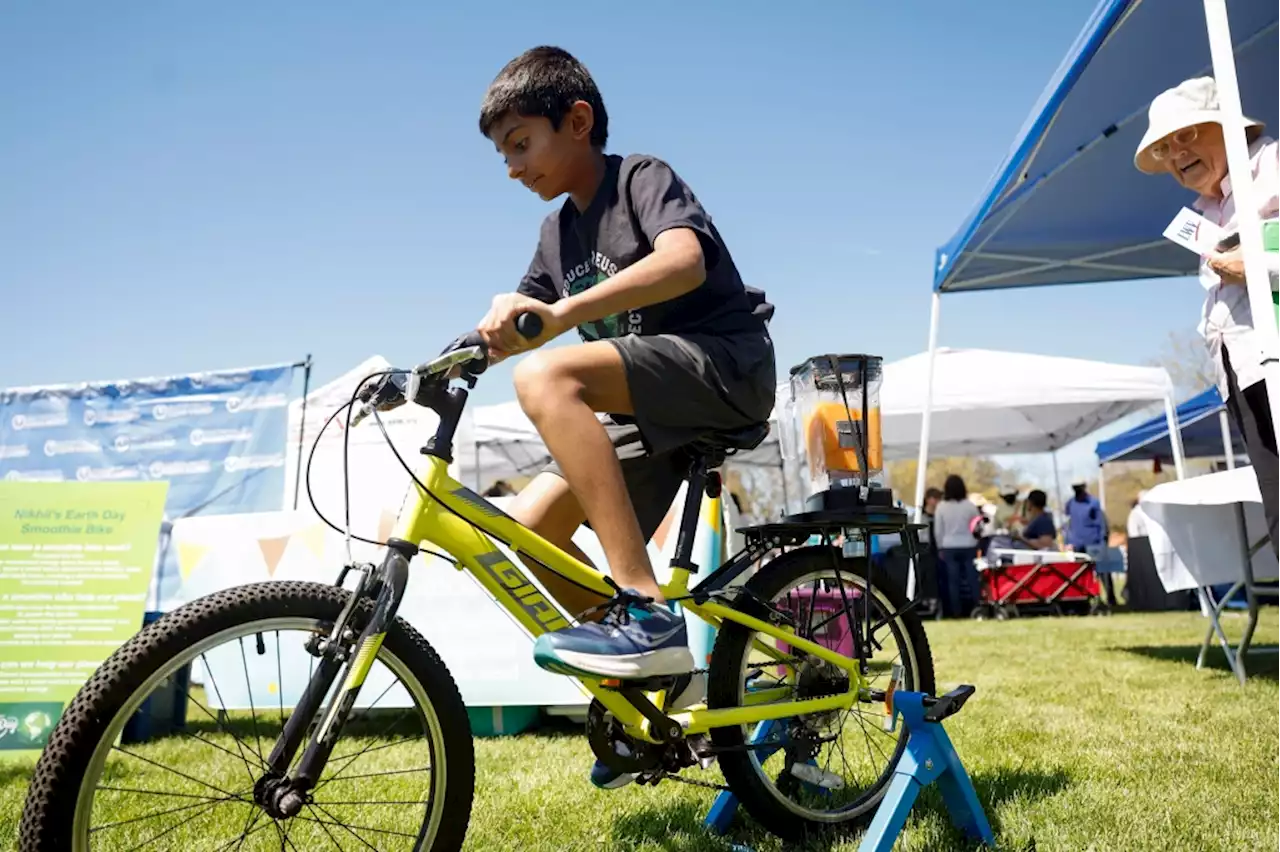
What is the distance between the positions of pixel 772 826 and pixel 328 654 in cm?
127

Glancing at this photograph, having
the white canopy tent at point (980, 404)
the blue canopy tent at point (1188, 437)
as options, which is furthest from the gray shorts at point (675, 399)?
the blue canopy tent at point (1188, 437)

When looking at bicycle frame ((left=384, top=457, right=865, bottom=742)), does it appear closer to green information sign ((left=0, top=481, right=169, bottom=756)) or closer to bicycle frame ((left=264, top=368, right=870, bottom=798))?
bicycle frame ((left=264, top=368, right=870, bottom=798))

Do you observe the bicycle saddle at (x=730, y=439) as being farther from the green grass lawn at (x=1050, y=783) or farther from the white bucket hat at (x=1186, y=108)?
the white bucket hat at (x=1186, y=108)

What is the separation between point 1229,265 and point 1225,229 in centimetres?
14

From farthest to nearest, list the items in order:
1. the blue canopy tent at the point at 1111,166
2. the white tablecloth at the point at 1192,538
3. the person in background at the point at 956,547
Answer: the person in background at the point at 956,547
the white tablecloth at the point at 1192,538
the blue canopy tent at the point at 1111,166

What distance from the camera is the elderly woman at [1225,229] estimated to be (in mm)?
3086

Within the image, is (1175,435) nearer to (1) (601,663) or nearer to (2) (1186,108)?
(2) (1186,108)

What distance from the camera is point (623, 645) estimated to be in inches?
75.7

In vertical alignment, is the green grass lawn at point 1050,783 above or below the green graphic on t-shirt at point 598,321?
below

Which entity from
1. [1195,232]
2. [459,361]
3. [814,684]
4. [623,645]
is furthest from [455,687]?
[1195,232]

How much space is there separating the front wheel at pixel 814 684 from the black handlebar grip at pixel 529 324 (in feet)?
3.21

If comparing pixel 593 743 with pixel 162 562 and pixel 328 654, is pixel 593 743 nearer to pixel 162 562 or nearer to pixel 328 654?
pixel 328 654

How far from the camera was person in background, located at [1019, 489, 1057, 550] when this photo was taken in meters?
12.9

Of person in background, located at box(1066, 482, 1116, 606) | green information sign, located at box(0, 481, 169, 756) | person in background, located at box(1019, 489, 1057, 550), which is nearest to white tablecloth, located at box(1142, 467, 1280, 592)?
green information sign, located at box(0, 481, 169, 756)
